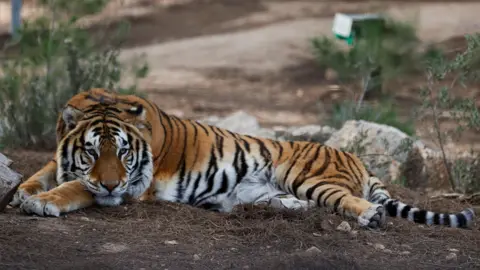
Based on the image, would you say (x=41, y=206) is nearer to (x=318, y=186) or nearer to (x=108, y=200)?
(x=108, y=200)

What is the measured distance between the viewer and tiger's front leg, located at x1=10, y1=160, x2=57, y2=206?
5.69 metres

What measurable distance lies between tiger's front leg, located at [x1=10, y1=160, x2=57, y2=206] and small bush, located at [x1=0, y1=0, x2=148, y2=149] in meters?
2.42

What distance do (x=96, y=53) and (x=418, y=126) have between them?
420cm

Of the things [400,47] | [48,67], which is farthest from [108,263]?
[400,47]

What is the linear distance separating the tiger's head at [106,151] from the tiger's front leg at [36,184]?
124 millimetres

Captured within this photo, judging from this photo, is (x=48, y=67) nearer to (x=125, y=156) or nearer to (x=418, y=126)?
(x=125, y=156)

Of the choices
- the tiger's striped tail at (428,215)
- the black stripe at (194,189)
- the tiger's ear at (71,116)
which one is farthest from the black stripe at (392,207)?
the tiger's ear at (71,116)

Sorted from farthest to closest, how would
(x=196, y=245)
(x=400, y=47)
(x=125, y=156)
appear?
(x=400, y=47) < (x=125, y=156) < (x=196, y=245)

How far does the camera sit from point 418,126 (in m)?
11.1

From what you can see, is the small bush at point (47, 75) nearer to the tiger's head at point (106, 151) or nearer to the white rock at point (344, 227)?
the tiger's head at point (106, 151)

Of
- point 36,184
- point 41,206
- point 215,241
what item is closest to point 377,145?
point 215,241

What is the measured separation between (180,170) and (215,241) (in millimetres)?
1016

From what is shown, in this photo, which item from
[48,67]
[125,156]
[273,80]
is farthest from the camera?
[273,80]

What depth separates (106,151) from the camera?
5637 millimetres
